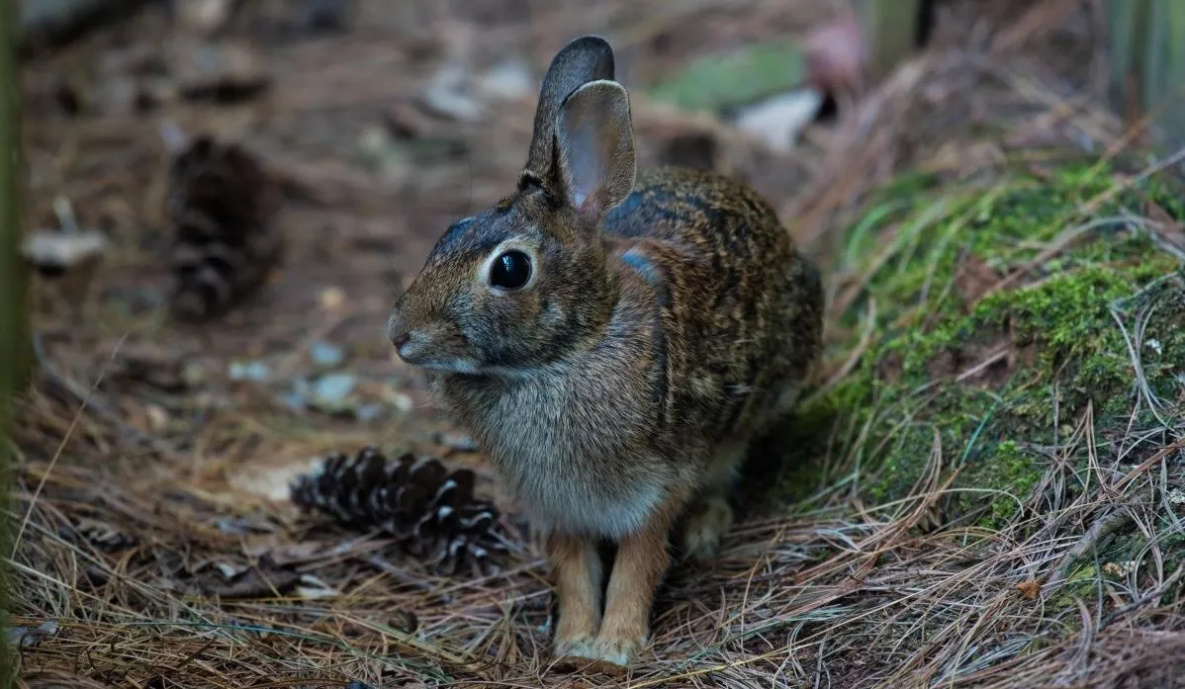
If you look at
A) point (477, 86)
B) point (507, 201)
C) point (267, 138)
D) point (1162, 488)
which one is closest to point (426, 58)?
point (477, 86)

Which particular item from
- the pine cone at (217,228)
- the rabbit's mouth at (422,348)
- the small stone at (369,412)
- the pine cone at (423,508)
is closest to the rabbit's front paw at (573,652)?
the pine cone at (423,508)

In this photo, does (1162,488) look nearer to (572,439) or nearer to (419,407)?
(572,439)

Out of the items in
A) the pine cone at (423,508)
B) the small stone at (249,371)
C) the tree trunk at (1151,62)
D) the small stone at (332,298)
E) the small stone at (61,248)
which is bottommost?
the small stone at (332,298)

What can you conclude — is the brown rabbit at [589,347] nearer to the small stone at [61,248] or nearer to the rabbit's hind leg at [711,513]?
the rabbit's hind leg at [711,513]

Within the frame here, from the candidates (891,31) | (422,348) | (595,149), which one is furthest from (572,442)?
(891,31)

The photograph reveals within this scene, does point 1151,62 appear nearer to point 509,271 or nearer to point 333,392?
point 509,271
